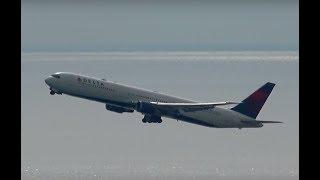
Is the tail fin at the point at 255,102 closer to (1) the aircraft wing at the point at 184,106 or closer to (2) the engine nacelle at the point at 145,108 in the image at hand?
(1) the aircraft wing at the point at 184,106

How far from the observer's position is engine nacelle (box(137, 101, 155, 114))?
115725 millimetres

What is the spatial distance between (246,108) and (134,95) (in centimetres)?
2397

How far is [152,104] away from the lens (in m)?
118

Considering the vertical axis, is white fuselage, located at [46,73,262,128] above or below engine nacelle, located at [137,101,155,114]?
above

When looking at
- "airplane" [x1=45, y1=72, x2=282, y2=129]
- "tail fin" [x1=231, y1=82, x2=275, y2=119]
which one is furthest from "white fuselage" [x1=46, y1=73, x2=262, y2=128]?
"tail fin" [x1=231, y1=82, x2=275, y2=119]

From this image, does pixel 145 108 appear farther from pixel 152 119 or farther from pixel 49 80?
pixel 49 80

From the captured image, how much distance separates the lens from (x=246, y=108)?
132 meters

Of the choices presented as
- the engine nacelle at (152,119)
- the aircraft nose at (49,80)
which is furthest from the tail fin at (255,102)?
the aircraft nose at (49,80)

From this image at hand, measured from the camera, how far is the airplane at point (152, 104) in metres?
113

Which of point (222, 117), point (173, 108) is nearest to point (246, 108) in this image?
point (222, 117)

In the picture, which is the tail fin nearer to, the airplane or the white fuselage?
the airplane

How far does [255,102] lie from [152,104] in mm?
24910

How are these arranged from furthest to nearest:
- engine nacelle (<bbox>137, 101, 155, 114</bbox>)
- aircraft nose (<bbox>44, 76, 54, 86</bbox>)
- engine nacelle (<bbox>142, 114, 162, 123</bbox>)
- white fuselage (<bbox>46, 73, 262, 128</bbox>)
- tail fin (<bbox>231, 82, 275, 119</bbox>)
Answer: tail fin (<bbox>231, 82, 275, 119</bbox>)
engine nacelle (<bbox>142, 114, 162, 123</bbox>)
engine nacelle (<bbox>137, 101, 155, 114</bbox>)
aircraft nose (<bbox>44, 76, 54, 86</bbox>)
white fuselage (<bbox>46, 73, 262, 128</bbox>)
